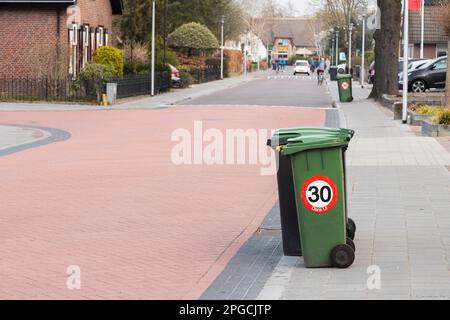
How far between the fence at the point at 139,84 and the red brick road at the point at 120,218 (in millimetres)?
18506

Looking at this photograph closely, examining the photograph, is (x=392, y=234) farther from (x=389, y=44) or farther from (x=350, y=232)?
(x=389, y=44)

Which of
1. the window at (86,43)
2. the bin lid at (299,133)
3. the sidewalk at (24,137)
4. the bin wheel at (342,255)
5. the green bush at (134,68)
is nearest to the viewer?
the bin wheel at (342,255)

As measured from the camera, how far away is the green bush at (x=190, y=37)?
6606 cm

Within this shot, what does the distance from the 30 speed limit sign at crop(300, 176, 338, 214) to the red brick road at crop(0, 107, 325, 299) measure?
92 centimetres

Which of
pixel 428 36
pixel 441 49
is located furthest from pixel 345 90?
pixel 441 49

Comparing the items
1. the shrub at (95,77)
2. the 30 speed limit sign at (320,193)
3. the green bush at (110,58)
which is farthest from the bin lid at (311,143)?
the green bush at (110,58)

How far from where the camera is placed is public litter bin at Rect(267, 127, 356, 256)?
8102 mm

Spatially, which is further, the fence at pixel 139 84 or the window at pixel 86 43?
the window at pixel 86 43

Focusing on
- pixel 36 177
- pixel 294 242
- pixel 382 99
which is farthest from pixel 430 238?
pixel 382 99

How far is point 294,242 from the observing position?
8.38 m

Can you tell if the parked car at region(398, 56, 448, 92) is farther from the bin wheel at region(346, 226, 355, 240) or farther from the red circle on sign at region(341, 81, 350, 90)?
the bin wheel at region(346, 226, 355, 240)

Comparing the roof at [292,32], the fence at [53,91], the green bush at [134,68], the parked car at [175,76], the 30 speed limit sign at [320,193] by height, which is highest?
the roof at [292,32]

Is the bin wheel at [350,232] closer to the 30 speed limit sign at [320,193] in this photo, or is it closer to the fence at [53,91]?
the 30 speed limit sign at [320,193]

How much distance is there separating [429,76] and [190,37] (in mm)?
27753
